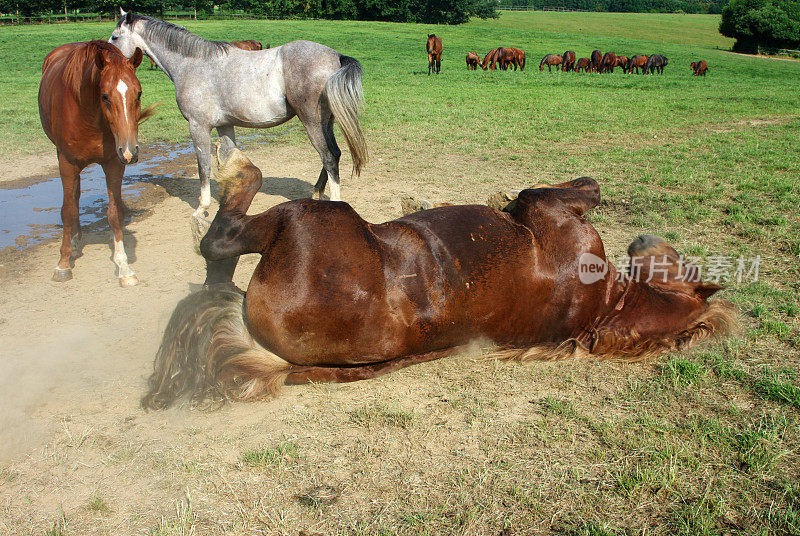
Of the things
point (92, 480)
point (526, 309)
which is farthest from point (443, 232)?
point (92, 480)

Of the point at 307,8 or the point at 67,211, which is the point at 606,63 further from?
the point at 307,8

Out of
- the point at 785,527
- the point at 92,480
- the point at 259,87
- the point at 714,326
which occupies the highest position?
the point at 259,87

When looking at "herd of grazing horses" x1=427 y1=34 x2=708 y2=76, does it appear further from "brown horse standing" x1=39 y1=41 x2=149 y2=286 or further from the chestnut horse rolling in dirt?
the chestnut horse rolling in dirt

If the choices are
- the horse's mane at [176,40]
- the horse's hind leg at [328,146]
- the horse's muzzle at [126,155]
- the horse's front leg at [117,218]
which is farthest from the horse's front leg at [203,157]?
the horse's muzzle at [126,155]

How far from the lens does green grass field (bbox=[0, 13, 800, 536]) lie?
2.16m

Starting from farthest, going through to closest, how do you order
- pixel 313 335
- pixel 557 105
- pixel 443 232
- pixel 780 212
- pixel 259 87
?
pixel 557 105 → pixel 259 87 → pixel 780 212 → pixel 443 232 → pixel 313 335

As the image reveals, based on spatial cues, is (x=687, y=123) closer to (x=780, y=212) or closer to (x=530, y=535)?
(x=780, y=212)

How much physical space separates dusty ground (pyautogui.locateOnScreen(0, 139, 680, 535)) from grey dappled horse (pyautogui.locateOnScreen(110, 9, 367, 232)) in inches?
116

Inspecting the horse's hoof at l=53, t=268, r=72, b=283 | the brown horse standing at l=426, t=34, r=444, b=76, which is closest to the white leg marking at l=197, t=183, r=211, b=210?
the horse's hoof at l=53, t=268, r=72, b=283

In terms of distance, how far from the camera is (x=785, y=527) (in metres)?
2.04

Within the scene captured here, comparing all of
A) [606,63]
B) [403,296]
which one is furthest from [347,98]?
[606,63]

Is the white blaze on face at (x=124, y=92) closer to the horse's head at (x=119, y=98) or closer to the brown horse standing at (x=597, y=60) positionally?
the horse's head at (x=119, y=98)

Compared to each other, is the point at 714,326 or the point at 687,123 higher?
the point at 687,123

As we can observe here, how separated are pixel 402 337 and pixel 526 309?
68 cm
